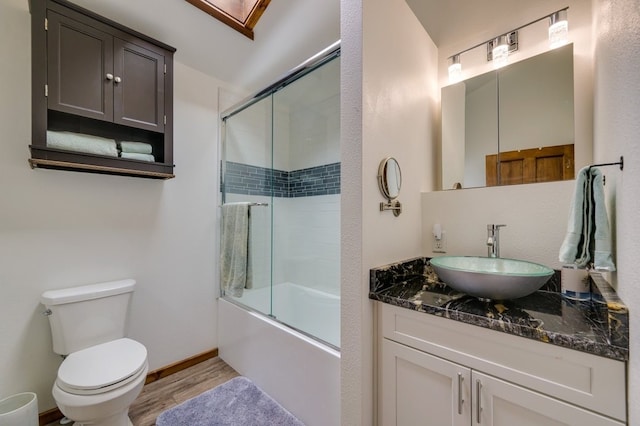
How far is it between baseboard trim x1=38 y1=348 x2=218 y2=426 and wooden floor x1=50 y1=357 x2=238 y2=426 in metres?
0.03

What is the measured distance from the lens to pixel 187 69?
2.15 meters

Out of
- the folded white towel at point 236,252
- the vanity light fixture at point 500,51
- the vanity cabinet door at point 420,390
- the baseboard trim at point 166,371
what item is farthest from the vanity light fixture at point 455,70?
the baseboard trim at point 166,371

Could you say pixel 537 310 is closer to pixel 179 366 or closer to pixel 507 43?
pixel 507 43

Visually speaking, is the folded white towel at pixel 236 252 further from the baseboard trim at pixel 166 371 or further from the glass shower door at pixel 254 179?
the baseboard trim at pixel 166 371

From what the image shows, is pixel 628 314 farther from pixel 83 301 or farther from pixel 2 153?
pixel 2 153

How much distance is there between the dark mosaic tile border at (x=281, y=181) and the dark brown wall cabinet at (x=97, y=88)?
2.16 ft

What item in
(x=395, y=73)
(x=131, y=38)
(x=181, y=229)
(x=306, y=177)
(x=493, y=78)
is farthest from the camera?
(x=306, y=177)

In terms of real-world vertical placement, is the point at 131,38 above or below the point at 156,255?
above

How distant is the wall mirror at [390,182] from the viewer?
1208 millimetres

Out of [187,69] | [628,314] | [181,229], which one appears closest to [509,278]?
[628,314]

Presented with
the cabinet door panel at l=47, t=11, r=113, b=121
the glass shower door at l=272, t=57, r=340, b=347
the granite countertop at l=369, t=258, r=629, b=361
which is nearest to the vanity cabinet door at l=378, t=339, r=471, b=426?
the granite countertop at l=369, t=258, r=629, b=361

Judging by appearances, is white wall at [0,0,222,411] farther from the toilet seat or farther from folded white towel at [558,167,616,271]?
folded white towel at [558,167,616,271]

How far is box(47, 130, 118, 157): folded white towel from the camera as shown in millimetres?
1437

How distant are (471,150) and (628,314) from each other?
1011mm
